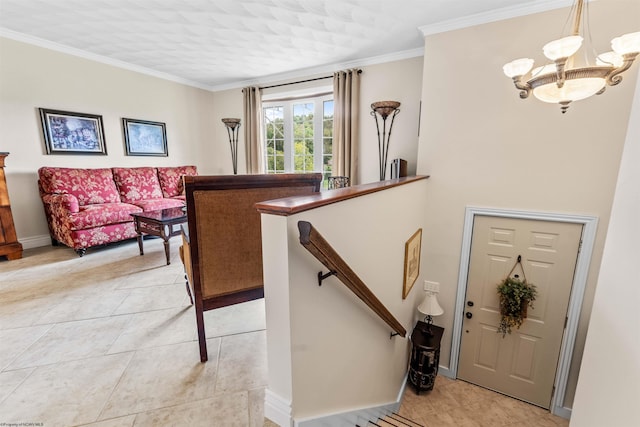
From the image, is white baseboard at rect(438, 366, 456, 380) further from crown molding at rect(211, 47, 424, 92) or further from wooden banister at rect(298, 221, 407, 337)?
crown molding at rect(211, 47, 424, 92)

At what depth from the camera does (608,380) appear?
1.33m

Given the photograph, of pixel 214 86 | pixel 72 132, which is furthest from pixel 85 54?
pixel 214 86

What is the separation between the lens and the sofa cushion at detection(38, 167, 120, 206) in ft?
12.3

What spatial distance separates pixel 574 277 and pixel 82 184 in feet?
20.4

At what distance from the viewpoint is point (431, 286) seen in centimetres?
325

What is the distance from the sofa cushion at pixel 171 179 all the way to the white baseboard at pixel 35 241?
1701mm

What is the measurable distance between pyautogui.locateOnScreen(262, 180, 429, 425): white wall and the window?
103 inches

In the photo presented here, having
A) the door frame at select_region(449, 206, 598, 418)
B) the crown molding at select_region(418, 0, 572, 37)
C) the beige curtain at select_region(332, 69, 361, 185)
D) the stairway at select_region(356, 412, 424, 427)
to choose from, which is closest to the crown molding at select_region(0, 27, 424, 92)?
the beige curtain at select_region(332, 69, 361, 185)

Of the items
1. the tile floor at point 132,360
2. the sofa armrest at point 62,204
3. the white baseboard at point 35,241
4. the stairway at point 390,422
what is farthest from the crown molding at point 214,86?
the stairway at point 390,422

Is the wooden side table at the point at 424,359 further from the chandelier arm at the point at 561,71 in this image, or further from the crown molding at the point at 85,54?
the crown molding at the point at 85,54

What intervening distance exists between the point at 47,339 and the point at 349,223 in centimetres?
237

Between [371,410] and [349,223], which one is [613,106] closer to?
[349,223]

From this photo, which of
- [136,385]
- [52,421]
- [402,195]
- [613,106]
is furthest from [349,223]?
[613,106]

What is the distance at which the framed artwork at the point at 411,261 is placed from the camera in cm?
256
